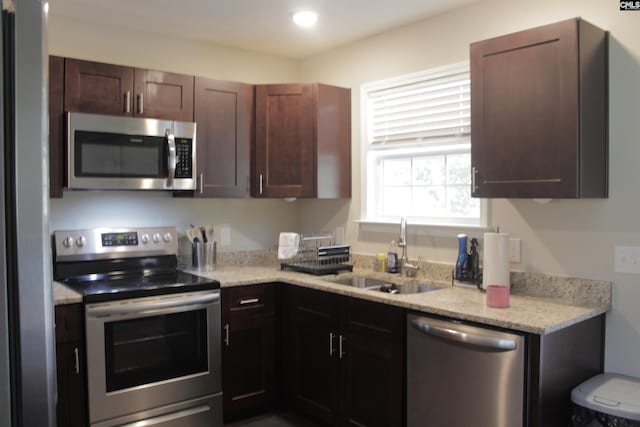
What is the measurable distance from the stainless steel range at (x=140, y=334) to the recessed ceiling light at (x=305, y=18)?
1.62 meters

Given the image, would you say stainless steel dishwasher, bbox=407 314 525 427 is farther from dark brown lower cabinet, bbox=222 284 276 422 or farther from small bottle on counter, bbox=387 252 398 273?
dark brown lower cabinet, bbox=222 284 276 422

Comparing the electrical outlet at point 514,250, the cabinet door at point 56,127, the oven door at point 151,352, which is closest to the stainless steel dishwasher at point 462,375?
the electrical outlet at point 514,250

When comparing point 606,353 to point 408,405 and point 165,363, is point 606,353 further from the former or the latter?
point 165,363

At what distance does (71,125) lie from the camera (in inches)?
114

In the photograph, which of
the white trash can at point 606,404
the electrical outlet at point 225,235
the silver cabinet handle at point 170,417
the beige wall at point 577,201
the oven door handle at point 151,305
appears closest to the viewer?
the white trash can at point 606,404

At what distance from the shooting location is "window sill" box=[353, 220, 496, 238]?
9.84 feet

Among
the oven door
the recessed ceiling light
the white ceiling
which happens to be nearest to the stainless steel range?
the oven door

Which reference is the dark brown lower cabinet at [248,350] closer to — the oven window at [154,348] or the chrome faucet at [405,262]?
the oven window at [154,348]

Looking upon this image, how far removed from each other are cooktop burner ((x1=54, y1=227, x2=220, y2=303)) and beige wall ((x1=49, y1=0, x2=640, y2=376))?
0.12m

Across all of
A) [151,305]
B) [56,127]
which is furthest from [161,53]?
[151,305]

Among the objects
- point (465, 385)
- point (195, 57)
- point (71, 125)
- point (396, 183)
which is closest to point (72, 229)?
point (71, 125)

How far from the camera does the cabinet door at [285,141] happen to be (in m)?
3.58

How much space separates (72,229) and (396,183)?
2.04 m

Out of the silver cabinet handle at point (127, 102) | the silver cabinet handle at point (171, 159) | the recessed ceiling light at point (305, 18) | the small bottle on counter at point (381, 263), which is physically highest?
the recessed ceiling light at point (305, 18)
